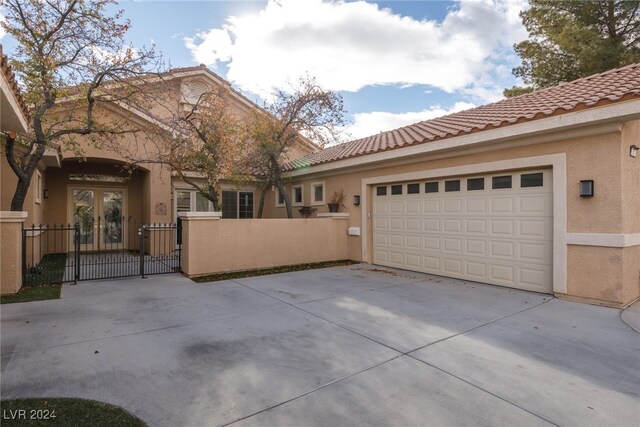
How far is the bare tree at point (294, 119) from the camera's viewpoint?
12.0 meters

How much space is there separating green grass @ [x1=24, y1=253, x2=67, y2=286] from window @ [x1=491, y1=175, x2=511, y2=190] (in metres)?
10.2

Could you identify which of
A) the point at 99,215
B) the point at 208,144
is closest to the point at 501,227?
the point at 208,144

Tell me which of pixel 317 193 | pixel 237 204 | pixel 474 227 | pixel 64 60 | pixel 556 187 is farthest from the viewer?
pixel 237 204

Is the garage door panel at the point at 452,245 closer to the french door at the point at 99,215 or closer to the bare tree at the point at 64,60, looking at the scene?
the bare tree at the point at 64,60

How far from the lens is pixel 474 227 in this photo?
7.98 m

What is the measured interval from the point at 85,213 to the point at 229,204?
18.9ft

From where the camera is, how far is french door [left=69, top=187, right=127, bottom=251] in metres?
13.6

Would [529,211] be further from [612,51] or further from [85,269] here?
[612,51]

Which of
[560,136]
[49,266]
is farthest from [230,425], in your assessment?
[49,266]

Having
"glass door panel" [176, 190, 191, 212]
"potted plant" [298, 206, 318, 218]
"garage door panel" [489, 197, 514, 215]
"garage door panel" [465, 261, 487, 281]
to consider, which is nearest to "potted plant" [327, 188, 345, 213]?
"potted plant" [298, 206, 318, 218]

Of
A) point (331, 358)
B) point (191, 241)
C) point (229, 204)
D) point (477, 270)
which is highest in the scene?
point (229, 204)

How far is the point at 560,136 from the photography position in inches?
251

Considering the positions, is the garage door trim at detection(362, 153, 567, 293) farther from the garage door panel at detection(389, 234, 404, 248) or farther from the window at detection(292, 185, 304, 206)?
the window at detection(292, 185, 304, 206)

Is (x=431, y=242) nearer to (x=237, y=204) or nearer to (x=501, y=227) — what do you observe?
(x=501, y=227)
